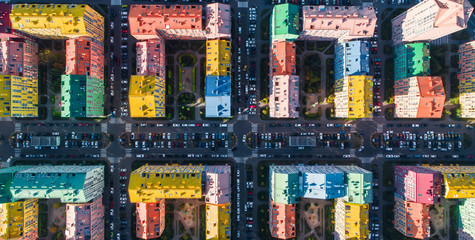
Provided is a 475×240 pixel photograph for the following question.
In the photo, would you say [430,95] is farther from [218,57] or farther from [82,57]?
[82,57]

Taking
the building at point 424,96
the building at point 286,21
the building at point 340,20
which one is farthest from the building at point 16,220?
the building at point 424,96

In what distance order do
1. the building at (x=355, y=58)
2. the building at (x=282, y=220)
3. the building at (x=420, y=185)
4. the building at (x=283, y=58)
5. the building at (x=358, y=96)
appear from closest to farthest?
the building at (x=420, y=185), the building at (x=358, y=96), the building at (x=355, y=58), the building at (x=282, y=220), the building at (x=283, y=58)

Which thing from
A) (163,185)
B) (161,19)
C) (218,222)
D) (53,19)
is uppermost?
(161,19)

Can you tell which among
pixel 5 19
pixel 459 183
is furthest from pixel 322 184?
pixel 5 19

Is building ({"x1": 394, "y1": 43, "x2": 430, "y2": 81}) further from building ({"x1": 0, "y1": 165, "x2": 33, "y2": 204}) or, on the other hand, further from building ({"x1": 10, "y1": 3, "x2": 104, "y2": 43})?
building ({"x1": 0, "y1": 165, "x2": 33, "y2": 204})

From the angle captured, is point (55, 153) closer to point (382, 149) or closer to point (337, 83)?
point (337, 83)

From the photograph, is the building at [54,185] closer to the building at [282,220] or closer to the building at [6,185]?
the building at [6,185]

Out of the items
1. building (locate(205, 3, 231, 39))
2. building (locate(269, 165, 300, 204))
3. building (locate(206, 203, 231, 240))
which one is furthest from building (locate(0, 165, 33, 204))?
building (locate(269, 165, 300, 204))
